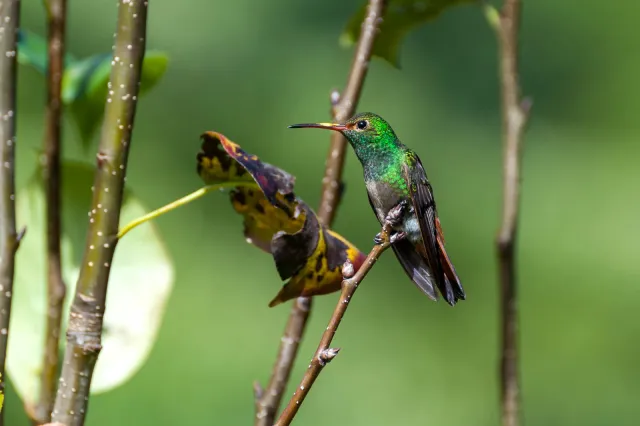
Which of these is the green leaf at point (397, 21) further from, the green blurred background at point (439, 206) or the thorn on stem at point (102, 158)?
the green blurred background at point (439, 206)

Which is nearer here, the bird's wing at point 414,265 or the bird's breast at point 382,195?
the bird's wing at point 414,265

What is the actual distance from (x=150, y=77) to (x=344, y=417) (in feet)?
9.79

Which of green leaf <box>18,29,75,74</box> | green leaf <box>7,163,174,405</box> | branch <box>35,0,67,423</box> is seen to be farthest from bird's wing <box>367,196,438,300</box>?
green leaf <box>18,29,75,74</box>

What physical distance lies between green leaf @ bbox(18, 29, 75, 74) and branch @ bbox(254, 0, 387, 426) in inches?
16.1

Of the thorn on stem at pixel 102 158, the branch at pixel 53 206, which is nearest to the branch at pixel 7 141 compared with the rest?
the thorn on stem at pixel 102 158

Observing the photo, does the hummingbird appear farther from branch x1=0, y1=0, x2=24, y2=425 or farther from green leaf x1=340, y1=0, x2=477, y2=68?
branch x1=0, y1=0, x2=24, y2=425

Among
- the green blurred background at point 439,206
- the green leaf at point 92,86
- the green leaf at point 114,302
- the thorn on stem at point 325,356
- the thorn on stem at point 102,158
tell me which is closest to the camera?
the thorn on stem at point 325,356

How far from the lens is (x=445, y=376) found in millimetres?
4398

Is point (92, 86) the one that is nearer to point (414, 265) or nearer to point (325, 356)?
point (414, 265)

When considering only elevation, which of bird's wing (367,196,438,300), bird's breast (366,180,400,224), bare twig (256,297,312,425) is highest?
bird's breast (366,180,400,224)

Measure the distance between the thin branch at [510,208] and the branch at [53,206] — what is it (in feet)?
1.80

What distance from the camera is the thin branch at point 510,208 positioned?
123 centimetres

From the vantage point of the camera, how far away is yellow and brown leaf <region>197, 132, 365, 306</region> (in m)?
0.94

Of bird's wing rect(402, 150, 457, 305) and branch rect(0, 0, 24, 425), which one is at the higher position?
branch rect(0, 0, 24, 425)
